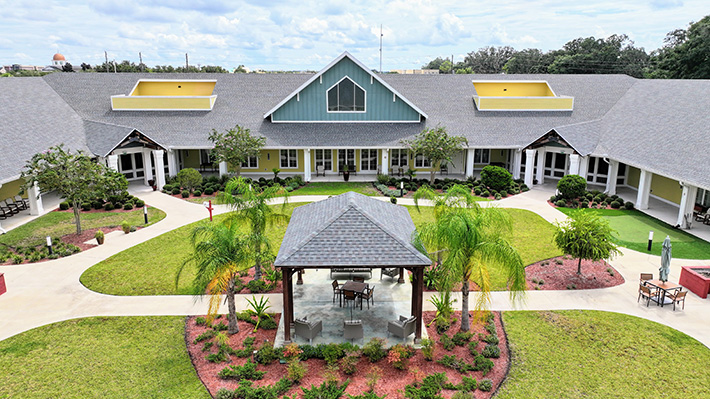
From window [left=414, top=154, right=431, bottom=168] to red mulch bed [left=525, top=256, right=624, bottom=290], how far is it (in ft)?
58.0

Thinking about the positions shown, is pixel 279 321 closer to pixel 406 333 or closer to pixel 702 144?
pixel 406 333

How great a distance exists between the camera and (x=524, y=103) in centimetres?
3850

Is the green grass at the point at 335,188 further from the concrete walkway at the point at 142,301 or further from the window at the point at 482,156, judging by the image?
the concrete walkway at the point at 142,301

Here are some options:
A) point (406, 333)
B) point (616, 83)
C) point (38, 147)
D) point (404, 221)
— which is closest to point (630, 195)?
point (616, 83)

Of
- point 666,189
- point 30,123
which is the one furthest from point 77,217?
point 666,189

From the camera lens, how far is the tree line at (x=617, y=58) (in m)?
47.1

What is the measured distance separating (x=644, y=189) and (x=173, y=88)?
3517 centimetres

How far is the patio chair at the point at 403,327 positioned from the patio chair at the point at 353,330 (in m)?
0.90

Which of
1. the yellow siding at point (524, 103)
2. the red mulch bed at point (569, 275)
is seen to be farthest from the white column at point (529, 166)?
the red mulch bed at point (569, 275)

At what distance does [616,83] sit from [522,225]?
75.7ft

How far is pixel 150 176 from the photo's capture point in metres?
33.3

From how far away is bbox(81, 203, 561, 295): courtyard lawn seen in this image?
17.6 meters

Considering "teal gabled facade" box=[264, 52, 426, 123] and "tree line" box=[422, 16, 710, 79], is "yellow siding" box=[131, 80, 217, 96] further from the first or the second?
"tree line" box=[422, 16, 710, 79]

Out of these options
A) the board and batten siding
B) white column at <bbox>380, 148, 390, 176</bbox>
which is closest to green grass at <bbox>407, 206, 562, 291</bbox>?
white column at <bbox>380, 148, 390, 176</bbox>
